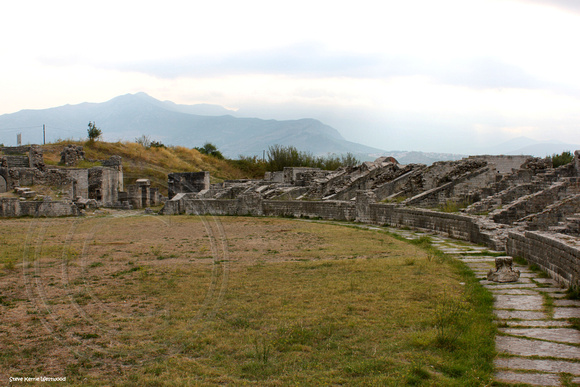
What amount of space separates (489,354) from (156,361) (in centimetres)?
355

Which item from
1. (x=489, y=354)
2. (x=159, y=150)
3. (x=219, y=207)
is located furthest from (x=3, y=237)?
(x=159, y=150)

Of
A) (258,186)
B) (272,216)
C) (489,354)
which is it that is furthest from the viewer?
(258,186)

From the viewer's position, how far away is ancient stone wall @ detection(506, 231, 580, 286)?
742cm

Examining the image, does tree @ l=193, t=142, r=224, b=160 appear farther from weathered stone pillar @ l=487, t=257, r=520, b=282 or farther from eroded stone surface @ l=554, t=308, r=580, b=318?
eroded stone surface @ l=554, t=308, r=580, b=318

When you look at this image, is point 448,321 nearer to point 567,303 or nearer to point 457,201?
point 567,303

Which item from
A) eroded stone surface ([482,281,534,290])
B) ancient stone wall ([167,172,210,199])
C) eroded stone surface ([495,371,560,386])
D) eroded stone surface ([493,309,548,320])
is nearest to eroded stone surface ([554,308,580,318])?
eroded stone surface ([493,309,548,320])

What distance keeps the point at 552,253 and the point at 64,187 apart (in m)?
27.3

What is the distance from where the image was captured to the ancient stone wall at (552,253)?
7.42m

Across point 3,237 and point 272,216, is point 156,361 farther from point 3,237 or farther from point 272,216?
point 272,216

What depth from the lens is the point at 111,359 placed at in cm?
523

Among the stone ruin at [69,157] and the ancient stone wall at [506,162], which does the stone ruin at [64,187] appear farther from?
the ancient stone wall at [506,162]

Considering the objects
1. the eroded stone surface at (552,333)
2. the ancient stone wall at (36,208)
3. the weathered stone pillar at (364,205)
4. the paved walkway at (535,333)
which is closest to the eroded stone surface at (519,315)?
the paved walkway at (535,333)

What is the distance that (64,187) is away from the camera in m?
28.8

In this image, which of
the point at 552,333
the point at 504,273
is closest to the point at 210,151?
the point at 504,273
